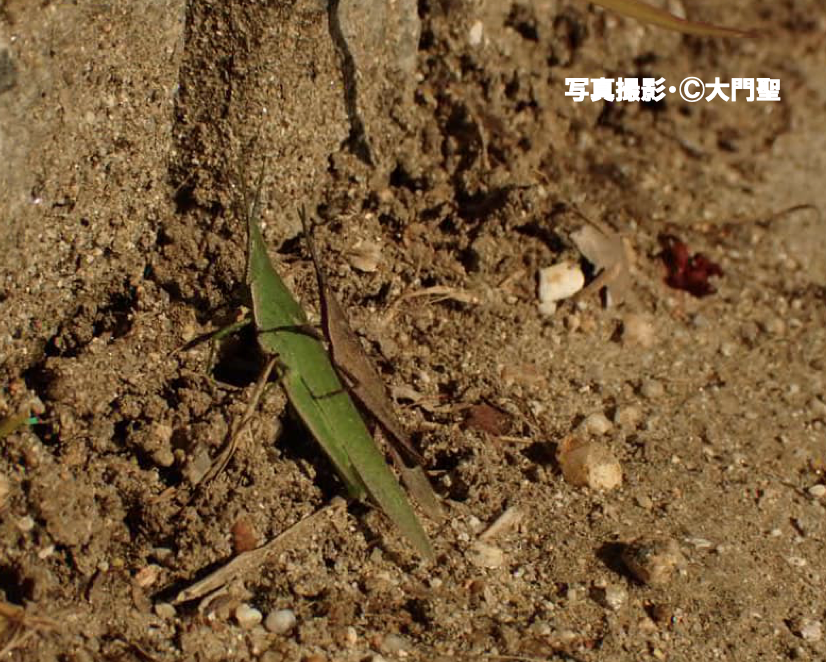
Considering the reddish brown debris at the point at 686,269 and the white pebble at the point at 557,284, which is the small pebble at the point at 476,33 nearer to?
the white pebble at the point at 557,284

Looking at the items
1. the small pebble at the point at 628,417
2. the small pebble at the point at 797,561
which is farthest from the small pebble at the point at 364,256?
the small pebble at the point at 797,561

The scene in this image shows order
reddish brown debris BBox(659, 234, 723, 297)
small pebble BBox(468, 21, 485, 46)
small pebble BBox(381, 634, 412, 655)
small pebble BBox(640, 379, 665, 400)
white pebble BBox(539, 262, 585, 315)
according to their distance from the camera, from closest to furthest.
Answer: small pebble BBox(381, 634, 412, 655)
small pebble BBox(640, 379, 665, 400)
white pebble BBox(539, 262, 585, 315)
small pebble BBox(468, 21, 485, 46)
reddish brown debris BBox(659, 234, 723, 297)

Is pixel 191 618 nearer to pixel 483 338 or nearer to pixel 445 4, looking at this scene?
pixel 483 338

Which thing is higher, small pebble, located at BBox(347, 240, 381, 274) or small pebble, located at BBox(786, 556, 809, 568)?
small pebble, located at BBox(347, 240, 381, 274)

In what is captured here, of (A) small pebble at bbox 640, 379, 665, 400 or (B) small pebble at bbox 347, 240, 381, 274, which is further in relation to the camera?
(A) small pebble at bbox 640, 379, 665, 400

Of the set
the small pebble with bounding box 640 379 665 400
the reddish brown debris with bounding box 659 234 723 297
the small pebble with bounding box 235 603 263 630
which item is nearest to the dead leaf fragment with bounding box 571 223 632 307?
the reddish brown debris with bounding box 659 234 723 297

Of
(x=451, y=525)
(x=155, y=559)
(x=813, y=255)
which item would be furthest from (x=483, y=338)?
(x=813, y=255)

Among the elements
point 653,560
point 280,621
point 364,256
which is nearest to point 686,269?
point 364,256

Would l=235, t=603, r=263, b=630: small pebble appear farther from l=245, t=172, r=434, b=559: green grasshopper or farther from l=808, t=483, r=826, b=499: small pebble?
l=808, t=483, r=826, b=499: small pebble
